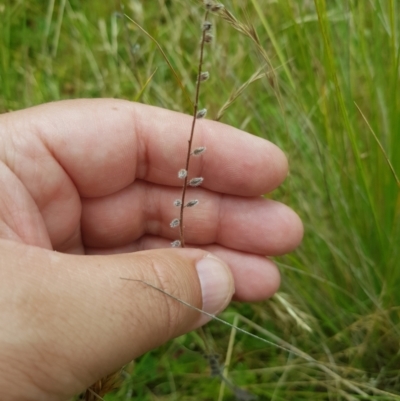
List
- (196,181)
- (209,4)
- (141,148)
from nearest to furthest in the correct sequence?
(209,4) → (196,181) → (141,148)

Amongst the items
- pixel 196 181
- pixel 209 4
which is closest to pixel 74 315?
pixel 196 181

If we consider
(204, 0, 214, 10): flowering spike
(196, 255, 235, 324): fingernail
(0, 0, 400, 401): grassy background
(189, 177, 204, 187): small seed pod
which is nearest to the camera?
(204, 0, 214, 10): flowering spike

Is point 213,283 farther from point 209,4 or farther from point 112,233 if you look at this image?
point 209,4

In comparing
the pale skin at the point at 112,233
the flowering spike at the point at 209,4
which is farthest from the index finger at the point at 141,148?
the flowering spike at the point at 209,4

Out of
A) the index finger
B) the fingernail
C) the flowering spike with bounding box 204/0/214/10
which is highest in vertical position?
the flowering spike with bounding box 204/0/214/10

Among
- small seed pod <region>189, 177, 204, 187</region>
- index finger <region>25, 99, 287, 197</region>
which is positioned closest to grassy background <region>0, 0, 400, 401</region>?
index finger <region>25, 99, 287, 197</region>

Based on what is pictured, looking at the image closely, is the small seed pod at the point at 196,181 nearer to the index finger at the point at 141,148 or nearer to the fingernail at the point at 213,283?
the fingernail at the point at 213,283

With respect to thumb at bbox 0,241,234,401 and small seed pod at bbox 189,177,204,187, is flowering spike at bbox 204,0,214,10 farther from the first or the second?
thumb at bbox 0,241,234,401
